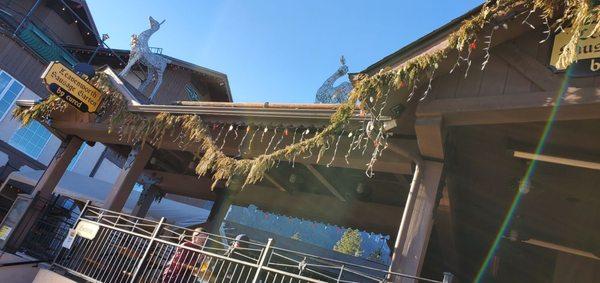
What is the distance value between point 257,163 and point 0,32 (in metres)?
17.4

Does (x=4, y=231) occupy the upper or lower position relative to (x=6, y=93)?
lower

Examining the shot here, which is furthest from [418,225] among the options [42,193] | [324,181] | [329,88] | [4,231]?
[42,193]

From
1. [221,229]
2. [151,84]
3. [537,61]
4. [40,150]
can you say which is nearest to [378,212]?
[221,229]

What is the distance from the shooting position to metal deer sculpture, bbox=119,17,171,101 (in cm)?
1780

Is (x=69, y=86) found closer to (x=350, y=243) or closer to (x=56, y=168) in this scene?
(x=56, y=168)

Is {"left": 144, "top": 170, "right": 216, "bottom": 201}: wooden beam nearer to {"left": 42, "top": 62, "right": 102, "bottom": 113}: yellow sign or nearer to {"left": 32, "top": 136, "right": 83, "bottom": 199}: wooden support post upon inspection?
{"left": 32, "top": 136, "right": 83, "bottom": 199}: wooden support post

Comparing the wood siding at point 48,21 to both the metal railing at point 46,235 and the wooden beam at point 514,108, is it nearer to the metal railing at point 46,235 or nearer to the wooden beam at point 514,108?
the metal railing at point 46,235

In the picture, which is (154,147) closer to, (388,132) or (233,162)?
(233,162)

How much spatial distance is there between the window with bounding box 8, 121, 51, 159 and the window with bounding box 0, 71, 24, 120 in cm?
107

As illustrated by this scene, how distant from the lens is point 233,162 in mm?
5703

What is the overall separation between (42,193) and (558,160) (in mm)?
9606

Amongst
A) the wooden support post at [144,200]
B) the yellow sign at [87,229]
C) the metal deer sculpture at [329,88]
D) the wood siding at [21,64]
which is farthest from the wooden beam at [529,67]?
the wood siding at [21,64]

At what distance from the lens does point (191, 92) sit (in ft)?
69.1

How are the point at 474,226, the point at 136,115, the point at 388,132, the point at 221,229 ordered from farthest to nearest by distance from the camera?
1. the point at 221,229
2. the point at 136,115
3. the point at 474,226
4. the point at 388,132
